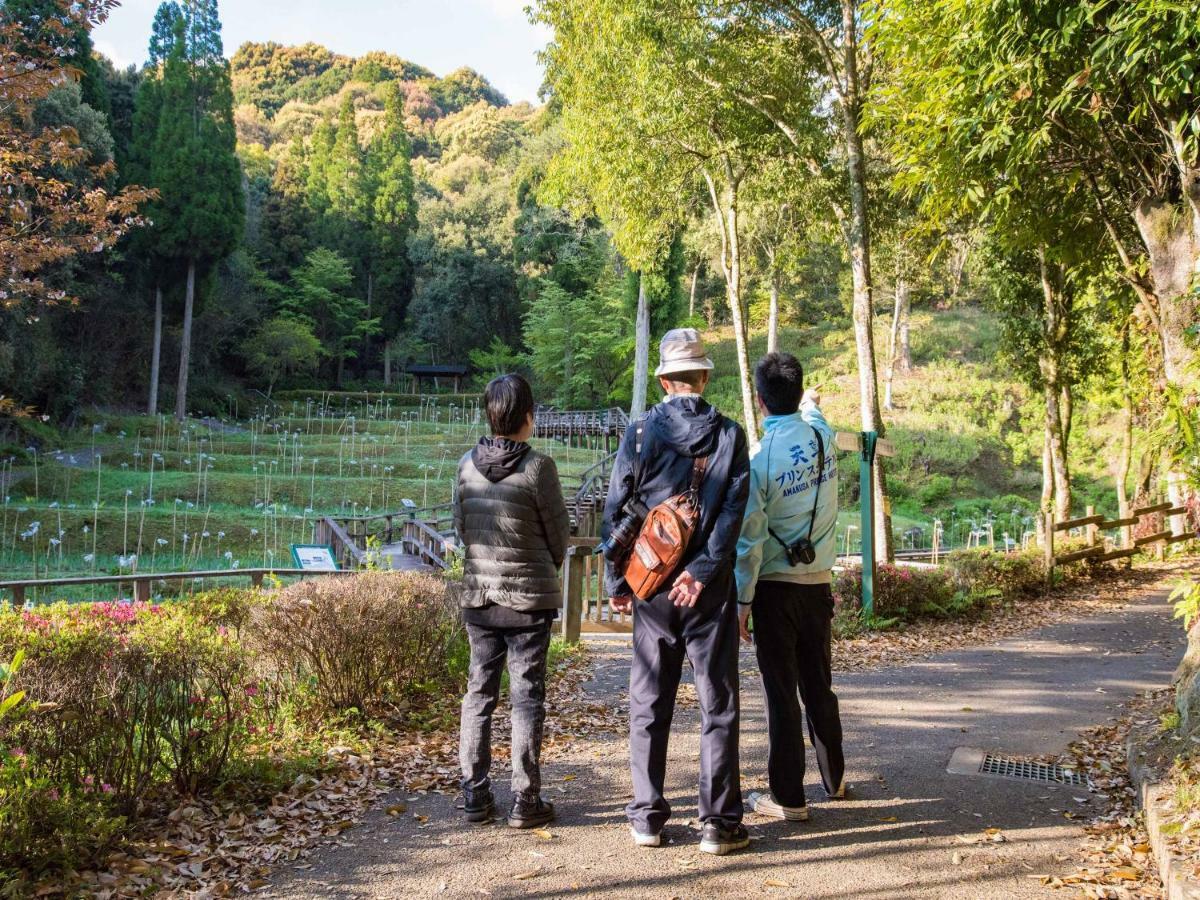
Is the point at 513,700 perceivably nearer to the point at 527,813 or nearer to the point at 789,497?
the point at 527,813

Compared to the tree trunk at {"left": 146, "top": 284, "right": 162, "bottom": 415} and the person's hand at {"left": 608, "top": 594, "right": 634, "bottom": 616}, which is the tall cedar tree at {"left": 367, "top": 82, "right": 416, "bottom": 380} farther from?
the person's hand at {"left": 608, "top": 594, "right": 634, "bottom": 616}

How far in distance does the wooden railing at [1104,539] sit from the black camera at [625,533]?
1097 cm

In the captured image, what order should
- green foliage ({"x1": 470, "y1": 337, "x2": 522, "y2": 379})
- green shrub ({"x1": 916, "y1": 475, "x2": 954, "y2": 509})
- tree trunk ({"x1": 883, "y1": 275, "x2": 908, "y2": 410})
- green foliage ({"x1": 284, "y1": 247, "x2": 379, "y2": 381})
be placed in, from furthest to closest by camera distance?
green foliage ({"x1": 470, "y1": 337, "x2": 522, "y2": 379}) < green foliage ({"x1": 284, "y1": 247, "x2": 379, "y2": 381}) < tree trunk ({"x1": 883, "y1": 275, "x2": 908, "y2": 410}) < green shrub ({"x1": 916, "y1": 475, "x2": 954, "y2": 509})

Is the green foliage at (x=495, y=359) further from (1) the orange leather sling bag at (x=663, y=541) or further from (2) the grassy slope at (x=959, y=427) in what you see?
(1) the orange leather sling bag at (x=663, y=541)

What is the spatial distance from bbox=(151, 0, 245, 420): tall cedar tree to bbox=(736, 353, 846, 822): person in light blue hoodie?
3076 cm

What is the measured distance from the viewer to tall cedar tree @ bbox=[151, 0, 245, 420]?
29.8 m

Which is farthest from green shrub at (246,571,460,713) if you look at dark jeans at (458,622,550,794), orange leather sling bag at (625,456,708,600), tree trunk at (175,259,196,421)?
tree trunk at (175,259,196,421)

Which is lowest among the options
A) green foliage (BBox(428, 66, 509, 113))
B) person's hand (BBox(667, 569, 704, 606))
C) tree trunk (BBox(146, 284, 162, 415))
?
A: person's hand (BBox(667, 569, 704, 606))

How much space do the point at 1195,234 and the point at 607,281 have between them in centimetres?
3315

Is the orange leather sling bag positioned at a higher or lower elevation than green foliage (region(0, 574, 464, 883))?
higher

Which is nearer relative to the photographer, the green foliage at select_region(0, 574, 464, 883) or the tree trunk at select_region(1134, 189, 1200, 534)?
the green foliage at select_region(0, 574, 464, 883)

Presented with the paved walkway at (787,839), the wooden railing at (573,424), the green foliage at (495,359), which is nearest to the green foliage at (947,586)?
the paved walkway at (787,839)

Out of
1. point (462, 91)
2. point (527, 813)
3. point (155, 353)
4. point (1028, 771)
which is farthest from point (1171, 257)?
point (462, 91)

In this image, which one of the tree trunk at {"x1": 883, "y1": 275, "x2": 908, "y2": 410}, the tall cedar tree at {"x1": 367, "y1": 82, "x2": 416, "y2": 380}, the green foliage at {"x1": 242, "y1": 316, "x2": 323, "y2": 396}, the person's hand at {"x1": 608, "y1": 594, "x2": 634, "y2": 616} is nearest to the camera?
the person's hand at {"x1": 608, "y1": 594, "x2": 634, "y2": 616}
